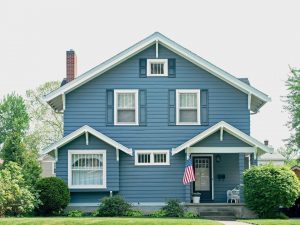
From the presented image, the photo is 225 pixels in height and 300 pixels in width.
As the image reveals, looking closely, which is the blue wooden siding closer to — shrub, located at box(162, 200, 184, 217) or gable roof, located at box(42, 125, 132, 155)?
gable roof, located at box(42, 125, 132, 155)

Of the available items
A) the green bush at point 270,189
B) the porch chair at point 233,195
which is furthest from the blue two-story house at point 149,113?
the green bush at point 270,189

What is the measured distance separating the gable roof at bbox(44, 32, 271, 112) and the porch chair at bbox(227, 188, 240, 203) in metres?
Answer: 4.28

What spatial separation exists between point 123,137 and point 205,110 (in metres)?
3.90

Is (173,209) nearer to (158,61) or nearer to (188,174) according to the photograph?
(188,174)

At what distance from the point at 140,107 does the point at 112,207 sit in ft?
16.7

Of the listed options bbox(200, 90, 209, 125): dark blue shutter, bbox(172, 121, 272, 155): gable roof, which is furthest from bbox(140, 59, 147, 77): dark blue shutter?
bbox(172, 121, 272, 155): gable roof

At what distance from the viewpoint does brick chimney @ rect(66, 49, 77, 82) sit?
32406mm

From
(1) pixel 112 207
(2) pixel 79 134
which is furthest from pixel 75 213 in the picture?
(2) pixel 79 134

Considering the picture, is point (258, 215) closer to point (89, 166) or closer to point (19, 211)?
point (89, 166)

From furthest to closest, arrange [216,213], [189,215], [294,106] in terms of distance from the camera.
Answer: [294,106]
[216,213]
[189,215]

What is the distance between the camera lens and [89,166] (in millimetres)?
28828

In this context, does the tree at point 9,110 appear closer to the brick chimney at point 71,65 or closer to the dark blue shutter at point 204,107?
the brick chimney at point 71,65

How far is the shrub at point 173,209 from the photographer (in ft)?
90.2

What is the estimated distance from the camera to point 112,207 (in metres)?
27.0
